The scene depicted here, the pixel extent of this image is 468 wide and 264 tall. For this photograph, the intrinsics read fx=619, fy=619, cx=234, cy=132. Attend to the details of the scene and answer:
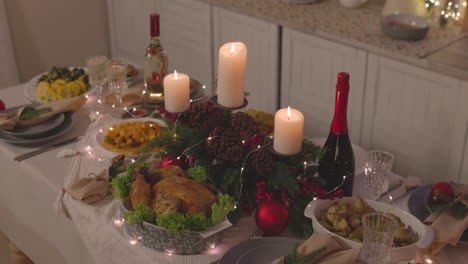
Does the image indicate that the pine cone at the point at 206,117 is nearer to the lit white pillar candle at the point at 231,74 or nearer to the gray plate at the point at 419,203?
the lit white pillar candle at the point at 231,74

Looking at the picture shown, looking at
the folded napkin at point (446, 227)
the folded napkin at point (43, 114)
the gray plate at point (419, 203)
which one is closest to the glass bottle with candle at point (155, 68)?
the folded napkin at point (43, 114)

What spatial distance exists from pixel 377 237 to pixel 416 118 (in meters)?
1.26

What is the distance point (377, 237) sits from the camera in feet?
3.50

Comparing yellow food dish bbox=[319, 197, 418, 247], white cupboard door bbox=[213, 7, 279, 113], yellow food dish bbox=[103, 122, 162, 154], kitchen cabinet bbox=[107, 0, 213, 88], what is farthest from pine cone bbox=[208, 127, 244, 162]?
kitchen cabinet bbox=[107, 0, 213, 88]

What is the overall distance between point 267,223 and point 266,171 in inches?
4.3

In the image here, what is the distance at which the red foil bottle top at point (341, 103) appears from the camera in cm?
126

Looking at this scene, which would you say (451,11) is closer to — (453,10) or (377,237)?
(453,10)

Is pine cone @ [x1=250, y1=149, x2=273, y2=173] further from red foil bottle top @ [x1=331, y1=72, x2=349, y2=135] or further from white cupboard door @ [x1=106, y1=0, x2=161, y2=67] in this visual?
white cupboard door @ [x1=106, y1=0, x2=161, y2=67]

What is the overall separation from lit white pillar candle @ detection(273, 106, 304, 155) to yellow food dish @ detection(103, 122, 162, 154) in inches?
18.8

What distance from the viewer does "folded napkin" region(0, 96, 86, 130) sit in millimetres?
1751

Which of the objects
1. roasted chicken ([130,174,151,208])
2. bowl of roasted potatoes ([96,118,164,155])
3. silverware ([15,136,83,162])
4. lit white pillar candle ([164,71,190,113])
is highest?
lit white pillar candle ([164,71,190,113])

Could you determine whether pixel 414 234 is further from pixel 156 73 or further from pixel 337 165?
pixel 156 73

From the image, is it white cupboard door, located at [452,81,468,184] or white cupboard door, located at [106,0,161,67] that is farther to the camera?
white cupboard door, located at [106,0,161,67]

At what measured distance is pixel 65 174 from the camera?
5.18 feet
